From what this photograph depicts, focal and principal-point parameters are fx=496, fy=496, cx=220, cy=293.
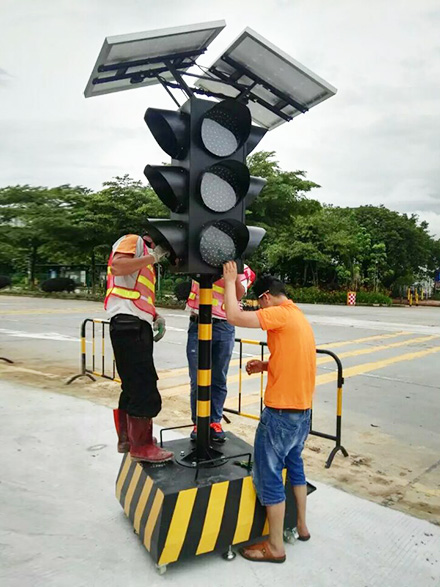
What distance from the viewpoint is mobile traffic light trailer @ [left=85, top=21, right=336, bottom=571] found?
8.75 ft

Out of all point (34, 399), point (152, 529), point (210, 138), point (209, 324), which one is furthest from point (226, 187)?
point (34, 399)

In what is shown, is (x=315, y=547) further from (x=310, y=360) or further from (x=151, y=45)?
(x=151, y=45)

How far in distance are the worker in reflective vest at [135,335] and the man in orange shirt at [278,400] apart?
Answer: 557mm

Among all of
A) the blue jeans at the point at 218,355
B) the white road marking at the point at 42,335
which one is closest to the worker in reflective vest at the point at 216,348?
the blue jeans at the point at 218,355

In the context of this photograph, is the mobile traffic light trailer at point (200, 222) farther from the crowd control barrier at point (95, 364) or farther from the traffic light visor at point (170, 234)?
the crowd control barrier at point (95, 364)

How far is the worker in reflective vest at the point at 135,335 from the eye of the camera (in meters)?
2.93

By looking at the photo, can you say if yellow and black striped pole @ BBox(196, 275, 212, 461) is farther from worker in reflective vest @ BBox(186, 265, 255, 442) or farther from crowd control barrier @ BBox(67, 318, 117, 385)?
crowd control barrier @ BBox(67, 318, 117, 385)

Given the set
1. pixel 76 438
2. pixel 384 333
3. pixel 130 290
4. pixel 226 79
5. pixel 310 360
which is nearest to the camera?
pixel 310 360

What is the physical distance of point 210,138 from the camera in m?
2.79

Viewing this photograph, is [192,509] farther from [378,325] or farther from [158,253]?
[378,325]

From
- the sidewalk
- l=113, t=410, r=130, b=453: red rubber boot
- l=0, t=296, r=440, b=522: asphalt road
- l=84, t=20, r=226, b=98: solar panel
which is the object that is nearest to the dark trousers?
l=113, t=410, r=130, b=453: red rubber boot

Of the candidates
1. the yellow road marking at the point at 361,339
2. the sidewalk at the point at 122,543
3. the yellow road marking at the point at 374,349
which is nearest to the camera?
the sidewalk at the point at 122,543

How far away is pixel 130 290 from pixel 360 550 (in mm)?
2031

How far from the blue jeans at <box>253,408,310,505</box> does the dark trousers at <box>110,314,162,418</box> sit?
67 cm
